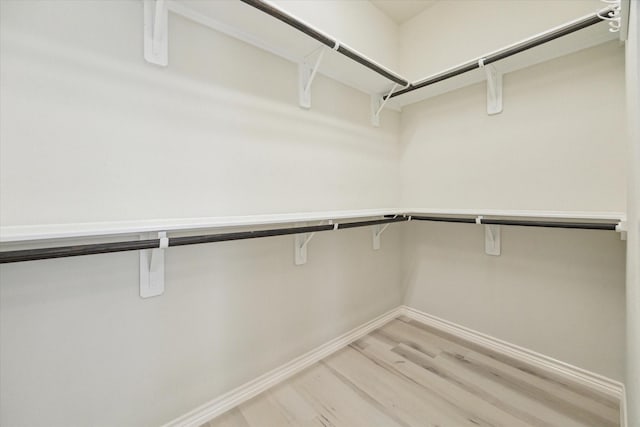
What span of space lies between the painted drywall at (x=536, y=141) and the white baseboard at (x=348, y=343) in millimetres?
934

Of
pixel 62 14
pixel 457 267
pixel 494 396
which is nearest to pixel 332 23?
pixel 62 14

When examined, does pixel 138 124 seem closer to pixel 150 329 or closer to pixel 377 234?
pixel 150 329

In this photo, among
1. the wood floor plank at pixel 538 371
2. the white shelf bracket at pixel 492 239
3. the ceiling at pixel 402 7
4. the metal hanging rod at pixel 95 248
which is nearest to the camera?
the metal hanging rod at pixel 95 248

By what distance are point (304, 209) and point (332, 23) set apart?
1310 mm

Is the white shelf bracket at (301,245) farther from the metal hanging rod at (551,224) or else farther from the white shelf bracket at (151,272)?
the metal hanging rod at (551,224)

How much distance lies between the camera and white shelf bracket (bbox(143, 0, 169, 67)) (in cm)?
104

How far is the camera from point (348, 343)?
1.83 meters

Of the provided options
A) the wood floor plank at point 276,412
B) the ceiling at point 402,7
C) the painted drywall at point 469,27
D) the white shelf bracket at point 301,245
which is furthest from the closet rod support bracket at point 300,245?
the ceiling at point 402,7

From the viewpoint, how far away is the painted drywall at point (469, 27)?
57.8 inches

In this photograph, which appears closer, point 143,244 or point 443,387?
point 143,244

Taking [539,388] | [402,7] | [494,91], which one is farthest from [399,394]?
[402,7]

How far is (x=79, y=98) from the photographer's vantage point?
93cm

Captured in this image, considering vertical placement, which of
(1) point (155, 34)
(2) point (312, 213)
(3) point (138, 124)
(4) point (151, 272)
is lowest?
(4) point (151, 272)

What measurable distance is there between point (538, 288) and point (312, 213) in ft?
4.93
